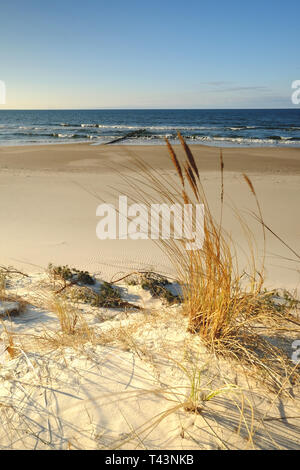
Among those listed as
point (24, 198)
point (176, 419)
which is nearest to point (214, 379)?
point (176, 419)

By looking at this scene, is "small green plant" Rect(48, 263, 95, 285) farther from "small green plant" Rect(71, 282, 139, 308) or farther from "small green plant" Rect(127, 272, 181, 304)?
"small green plant" Rect(127, 272, 181, 304)

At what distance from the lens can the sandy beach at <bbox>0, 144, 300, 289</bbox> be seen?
4258 mm

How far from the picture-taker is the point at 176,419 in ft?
4.79

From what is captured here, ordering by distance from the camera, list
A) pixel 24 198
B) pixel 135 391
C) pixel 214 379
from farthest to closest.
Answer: pixel 24 198, pixel 214 379, pixel 135 391

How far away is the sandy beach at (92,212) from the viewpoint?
426 cm

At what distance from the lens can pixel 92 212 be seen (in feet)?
21.4
